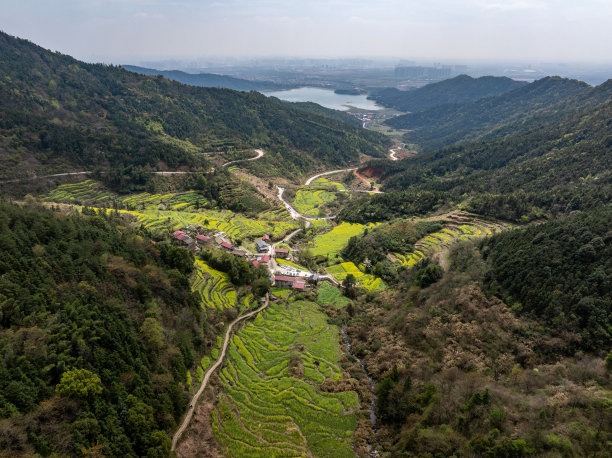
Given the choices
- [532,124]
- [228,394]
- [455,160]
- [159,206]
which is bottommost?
[228,394]

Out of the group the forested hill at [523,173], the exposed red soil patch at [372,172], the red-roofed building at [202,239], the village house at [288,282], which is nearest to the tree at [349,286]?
the village house at [288,282]

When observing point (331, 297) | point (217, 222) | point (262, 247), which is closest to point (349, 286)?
point (331, 297)

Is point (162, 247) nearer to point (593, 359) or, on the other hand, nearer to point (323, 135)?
point (593, 359)

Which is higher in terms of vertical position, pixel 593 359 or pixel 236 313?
pixel 593 359

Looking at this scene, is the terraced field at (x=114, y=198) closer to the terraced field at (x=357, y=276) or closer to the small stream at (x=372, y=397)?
the terraced field at (x=357, y=276)

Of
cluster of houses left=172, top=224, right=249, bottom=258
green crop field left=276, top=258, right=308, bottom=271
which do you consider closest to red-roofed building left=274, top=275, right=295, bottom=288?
green crop field left=276, top=258, right=308, bottom=271

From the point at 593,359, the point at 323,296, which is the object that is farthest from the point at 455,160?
the point at 593,359
